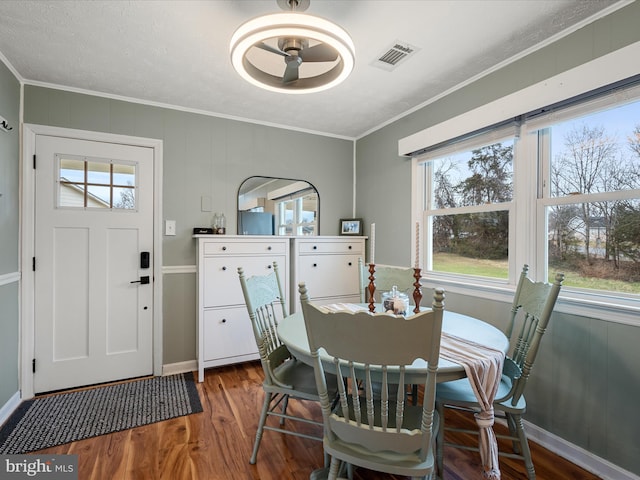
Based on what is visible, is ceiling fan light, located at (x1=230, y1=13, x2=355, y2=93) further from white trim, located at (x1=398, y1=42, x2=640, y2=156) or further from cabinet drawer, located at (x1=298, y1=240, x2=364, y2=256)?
cabinet drawer, located at (x1=298, y1=240, x2=364, y2=256)

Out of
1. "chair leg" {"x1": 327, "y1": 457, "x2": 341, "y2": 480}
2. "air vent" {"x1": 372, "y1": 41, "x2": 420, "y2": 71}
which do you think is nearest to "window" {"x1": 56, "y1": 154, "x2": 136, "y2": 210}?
"air vent" {"x1": 372, "y1": 41, "x2": 420, "y2": 71}

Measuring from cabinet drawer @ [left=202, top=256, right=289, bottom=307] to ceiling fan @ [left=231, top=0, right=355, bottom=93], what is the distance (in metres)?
1.57

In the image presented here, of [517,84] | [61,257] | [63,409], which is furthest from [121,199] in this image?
[517,84]

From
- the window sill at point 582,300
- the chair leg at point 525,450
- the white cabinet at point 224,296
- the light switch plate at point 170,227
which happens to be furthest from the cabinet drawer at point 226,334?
the chair leg at point 525,450

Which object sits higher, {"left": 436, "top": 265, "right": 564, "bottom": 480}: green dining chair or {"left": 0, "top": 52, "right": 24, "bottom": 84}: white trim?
{"left": 0, "top": 52, "right": 24, "bottom": 84}: white trim

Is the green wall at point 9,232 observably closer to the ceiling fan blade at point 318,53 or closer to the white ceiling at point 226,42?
the white ceiling at point 226,42

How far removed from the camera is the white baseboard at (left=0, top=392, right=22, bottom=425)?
2.09 meters

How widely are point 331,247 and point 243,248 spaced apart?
0.91m

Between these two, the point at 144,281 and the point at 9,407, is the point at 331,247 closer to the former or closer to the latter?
→ the point at 144,281

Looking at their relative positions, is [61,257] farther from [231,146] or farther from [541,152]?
[541,152]

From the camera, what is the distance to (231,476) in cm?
163

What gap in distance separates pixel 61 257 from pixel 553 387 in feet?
11.7

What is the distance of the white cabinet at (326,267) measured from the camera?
10.3 ft
